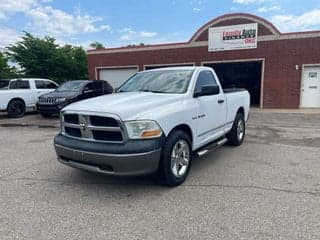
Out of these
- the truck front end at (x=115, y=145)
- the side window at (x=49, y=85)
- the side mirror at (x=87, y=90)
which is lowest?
the truck front end at (x=115, y=145)

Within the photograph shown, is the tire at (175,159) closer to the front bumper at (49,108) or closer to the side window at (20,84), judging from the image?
the front bumper at (49,108)

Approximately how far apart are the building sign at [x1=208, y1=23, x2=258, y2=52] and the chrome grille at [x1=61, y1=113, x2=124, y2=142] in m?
13.2

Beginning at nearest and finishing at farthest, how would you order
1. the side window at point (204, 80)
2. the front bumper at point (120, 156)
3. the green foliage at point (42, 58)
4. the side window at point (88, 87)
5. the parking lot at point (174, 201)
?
the parking lot at point (174, 201)
the front bumper at point (120, 156)
the side window at point (204, 80)
the side window at point (88, 87)
the green foliage at point (42, 58)

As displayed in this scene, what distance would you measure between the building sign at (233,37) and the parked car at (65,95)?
6902 millimetres

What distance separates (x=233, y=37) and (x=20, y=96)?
11302mm

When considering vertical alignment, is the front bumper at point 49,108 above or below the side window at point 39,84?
below

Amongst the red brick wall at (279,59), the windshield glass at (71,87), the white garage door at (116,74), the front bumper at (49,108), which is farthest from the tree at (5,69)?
the red brick wall at (279,59)

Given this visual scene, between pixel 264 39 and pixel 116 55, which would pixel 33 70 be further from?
pixel 264 39

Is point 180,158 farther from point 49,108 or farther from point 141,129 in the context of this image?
point 49,108

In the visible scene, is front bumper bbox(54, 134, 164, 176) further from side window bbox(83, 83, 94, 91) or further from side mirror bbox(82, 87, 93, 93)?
side window bbox(83, 83, 94, 91)

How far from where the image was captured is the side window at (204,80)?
5.02 metres

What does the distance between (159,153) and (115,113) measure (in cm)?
81

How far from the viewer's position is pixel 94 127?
3.89 m

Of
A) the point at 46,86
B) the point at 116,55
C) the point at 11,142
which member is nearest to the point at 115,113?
the point at 11,142
